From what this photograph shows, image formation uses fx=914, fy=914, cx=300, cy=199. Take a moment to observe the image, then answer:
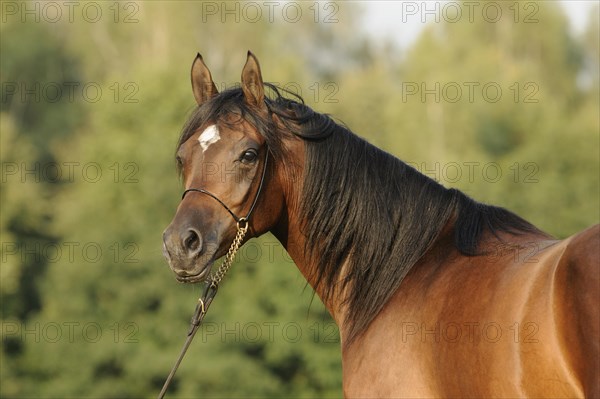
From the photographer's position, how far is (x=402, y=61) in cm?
5462

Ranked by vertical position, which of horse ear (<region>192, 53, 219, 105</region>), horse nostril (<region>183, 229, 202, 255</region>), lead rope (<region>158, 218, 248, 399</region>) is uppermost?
horse ear (<region>192, 53, 219, 105</region>)

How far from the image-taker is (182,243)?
4.80 meters

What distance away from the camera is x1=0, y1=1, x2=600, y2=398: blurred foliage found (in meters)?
30.4

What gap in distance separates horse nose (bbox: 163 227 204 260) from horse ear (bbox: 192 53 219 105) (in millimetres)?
1020

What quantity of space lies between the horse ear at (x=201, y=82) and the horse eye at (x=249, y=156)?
65 centimetres

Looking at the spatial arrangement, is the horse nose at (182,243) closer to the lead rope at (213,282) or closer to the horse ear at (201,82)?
the lead rope at (213,282)

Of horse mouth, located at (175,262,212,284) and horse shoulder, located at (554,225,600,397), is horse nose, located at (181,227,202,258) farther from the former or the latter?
horse shoulder, located at (554,225,600,397)

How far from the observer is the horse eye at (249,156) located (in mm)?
5014

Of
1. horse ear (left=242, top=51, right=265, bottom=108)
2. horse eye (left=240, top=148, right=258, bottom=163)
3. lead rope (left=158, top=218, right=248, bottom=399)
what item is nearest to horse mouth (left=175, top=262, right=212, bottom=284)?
lead rope (left=158, top=218, right=248, bottom=399)

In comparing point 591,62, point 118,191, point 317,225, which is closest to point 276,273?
point 118,191

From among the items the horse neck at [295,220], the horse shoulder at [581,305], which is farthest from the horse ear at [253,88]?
the horse shoulder at [581,305]

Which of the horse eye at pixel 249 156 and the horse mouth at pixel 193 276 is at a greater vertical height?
the horse eye at pixel 249 156

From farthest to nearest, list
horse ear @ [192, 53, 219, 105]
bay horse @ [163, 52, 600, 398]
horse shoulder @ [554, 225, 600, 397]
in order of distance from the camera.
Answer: horse ear @ [192, 53, 219, 105], bay horse @ [163, 52, 600, 398], horse shoulder @ [554, 225, 600, 397]

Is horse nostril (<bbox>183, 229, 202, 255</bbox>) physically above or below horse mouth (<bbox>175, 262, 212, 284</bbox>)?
above
